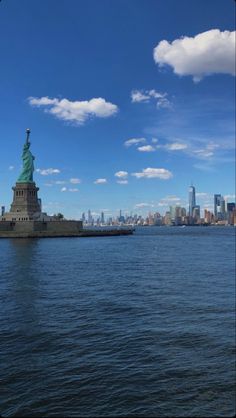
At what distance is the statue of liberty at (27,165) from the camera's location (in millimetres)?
108562

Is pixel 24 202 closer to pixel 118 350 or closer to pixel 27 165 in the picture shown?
pixel 27 165

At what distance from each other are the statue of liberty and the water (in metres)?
80.9

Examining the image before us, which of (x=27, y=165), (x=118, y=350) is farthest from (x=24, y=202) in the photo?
(x=118, y=350)

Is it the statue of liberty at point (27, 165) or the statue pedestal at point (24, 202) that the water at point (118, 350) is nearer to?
the statue pedestal at point (24, 202)


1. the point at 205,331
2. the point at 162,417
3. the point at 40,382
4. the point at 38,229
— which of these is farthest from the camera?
the point at 38,229

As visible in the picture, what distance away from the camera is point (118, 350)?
15539 mm

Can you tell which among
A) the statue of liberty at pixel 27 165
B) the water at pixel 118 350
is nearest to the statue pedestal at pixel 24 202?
the statue of liberty at pixel 27 165

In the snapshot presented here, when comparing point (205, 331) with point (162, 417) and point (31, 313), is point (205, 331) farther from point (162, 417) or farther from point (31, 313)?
point (31, 313)

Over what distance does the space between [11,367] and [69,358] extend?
1.95 m

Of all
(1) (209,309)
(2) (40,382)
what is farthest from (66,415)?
(1) (209,309)

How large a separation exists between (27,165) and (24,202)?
10708 millimetres

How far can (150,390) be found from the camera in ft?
40.2

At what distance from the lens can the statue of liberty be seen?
109 m

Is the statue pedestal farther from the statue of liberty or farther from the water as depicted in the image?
the water
